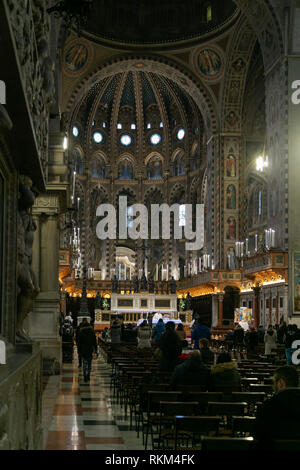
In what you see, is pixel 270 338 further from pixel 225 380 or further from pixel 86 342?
pixel 225 380

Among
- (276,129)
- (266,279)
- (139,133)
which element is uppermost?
(139,133)

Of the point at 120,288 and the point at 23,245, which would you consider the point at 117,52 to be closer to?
the point at 120,288

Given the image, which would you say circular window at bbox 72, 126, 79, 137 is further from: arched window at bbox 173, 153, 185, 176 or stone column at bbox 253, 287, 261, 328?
stone column at bbox 253, 287, 261, 328

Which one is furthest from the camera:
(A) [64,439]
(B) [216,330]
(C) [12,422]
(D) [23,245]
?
(B) [216,330]

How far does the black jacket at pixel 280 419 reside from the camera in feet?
12.1

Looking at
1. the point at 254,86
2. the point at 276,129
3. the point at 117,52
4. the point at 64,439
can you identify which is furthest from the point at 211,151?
the point at 64,439

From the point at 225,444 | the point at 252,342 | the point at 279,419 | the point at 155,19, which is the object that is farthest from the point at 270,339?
the point at 155,19

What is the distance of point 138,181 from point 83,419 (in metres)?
40.4

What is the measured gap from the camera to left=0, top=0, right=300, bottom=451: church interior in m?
7.23

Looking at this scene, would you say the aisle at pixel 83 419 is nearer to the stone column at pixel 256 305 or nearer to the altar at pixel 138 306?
the stone column at pixel 256 305

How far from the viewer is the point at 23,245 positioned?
25.3ft
